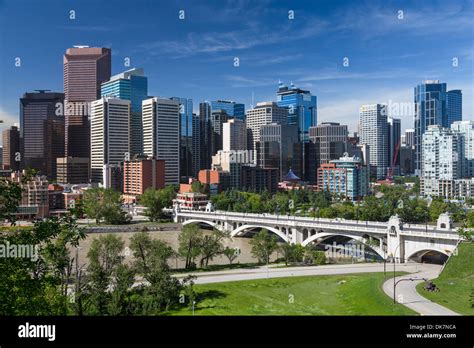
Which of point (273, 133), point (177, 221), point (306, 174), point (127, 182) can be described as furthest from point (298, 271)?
point (306, 174)

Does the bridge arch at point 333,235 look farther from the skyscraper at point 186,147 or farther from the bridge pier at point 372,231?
the skyscraper at point 186,147

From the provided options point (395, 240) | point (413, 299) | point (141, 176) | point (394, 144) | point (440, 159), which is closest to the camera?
point (413, 299)

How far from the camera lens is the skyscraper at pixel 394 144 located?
34125 millimetres

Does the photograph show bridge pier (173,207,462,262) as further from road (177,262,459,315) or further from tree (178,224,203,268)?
tree (178,224,203,268)

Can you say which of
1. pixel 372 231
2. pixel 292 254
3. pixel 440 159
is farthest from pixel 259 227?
pixel 440 159

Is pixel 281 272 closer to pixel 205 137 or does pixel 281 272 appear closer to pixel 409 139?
pixel 205 137

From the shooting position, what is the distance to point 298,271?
9562 mm

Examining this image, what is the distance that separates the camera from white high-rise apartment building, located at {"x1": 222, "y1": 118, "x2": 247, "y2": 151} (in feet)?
111

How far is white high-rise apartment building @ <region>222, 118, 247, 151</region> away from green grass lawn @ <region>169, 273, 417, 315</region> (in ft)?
83.0

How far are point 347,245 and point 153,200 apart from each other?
442 inches

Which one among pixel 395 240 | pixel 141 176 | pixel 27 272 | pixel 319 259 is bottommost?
pixel 319 259

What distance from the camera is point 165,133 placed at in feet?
94.5

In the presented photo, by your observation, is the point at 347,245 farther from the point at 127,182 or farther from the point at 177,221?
the point at 127,182

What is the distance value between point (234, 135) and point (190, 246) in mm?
24129
